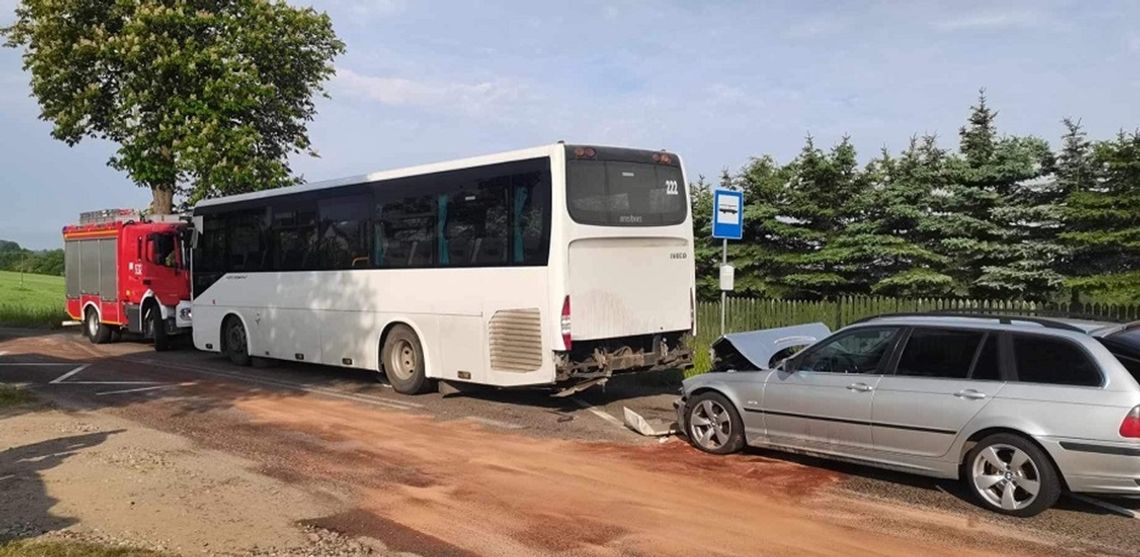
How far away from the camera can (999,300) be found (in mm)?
17594

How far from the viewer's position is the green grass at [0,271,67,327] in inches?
1172

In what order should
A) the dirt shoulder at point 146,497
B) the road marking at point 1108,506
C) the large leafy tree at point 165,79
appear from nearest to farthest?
the dirt shoulder at point 146,497, the road marking at point 1108,506, the large leafy tree at point 165,79

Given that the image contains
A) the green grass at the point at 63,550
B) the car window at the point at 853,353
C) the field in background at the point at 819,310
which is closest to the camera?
the green grass at the point at 63,550

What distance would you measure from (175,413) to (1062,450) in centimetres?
981

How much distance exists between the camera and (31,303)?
36250 mm

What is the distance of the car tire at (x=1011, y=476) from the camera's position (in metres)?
6.16

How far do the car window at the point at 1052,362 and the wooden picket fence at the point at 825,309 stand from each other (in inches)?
356

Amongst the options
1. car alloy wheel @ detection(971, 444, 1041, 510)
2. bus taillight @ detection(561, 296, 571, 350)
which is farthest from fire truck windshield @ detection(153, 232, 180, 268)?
car alloy wheel @ detection(971, 444, 1041, 510)

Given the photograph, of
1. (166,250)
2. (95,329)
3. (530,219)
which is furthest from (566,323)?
(95,329)

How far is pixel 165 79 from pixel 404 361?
1703 cm

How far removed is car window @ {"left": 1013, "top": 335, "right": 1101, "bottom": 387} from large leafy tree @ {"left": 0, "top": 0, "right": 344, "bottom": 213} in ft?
75.1

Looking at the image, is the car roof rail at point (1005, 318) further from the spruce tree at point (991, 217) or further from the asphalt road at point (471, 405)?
the spruce tree at point (991, 217)

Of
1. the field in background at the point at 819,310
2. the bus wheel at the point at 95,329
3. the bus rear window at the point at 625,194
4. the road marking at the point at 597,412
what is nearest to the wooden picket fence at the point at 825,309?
the field in background at the point at 819,310

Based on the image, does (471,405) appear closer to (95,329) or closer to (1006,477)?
(1006,477)
